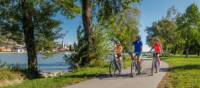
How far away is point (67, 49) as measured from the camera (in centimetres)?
3338

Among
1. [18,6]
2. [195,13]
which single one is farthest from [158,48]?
[195,13]

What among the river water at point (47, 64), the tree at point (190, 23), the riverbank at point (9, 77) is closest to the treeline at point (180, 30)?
the tree at point (190, 23)

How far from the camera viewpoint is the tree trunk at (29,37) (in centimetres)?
3117

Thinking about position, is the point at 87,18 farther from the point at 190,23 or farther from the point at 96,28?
the point at 190,23

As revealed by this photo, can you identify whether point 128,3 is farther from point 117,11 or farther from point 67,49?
point 67,49

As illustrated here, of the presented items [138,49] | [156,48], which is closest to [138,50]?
[138,49]

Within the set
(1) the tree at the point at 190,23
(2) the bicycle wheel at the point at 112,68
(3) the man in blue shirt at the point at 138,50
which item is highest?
(1) the tree at the point at 190,23

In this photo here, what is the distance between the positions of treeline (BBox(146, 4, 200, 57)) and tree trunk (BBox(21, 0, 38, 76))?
4434 centimetres

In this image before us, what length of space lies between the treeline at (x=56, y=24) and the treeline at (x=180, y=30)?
135ft

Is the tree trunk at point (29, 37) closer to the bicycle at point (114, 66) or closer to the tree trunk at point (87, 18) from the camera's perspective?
the tree trunk at point (87, 18)

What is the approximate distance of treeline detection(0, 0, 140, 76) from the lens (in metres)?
31.5

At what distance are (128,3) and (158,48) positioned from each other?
517 inches

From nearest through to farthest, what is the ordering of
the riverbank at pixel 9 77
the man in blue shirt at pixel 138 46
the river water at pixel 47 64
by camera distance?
the man in blue shirt at pixel 138 46
the riverbank at pixel 9 77
the river water at pixel 47 64

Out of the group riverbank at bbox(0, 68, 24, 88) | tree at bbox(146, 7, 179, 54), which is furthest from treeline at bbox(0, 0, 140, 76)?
tree at bbox(146, 7, 179, 54)
